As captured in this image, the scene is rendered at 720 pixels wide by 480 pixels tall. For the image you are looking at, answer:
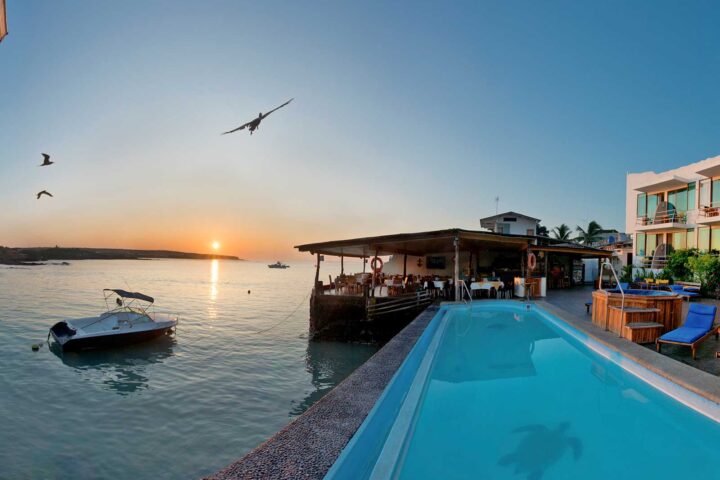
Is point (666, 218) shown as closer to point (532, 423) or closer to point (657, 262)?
point (657, 262)

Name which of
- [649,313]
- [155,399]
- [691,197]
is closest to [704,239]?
[691,197]

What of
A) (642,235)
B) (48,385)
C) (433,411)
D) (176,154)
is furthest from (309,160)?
(642,235)

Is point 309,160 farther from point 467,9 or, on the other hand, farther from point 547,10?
point 547,10

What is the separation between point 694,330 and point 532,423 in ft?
16.8

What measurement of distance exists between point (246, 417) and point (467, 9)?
1516 centimetres

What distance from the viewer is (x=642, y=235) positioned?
2528 cm

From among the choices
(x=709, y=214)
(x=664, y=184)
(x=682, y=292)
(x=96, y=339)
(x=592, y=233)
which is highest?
(x=664, y=184)

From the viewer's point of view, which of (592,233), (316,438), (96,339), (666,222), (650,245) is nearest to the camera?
(316,438)

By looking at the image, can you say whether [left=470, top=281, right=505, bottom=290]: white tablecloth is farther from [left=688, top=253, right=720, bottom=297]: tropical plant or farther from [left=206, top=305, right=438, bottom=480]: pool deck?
[left=206, top=305, right=438, bottom=480]: pool deck

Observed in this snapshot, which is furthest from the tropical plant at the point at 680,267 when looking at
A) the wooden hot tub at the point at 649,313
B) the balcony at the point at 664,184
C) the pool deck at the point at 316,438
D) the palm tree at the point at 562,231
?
the pool deck at the point at 316,438

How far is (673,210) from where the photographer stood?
74.9 feet

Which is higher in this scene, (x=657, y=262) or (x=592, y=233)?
(x=592, y=233)

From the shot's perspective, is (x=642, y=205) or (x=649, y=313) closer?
(x=649, y=313)

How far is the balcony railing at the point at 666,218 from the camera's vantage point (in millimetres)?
22281
